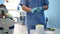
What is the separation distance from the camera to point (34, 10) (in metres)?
0.85

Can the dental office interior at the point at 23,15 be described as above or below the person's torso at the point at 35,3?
below

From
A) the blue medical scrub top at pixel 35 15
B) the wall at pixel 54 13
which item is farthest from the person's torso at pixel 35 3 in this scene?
the wall at pixel 54 13

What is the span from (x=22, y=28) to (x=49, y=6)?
1.09 ft

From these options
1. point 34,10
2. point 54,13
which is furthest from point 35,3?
point 54,13

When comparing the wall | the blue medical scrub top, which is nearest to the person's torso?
the blue medical scrub top

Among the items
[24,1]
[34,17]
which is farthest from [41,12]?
[24,1]

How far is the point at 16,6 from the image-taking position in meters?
1.01

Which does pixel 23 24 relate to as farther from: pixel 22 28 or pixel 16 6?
pixel 16 6

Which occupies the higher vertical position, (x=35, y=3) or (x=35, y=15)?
(x=35, y=3)

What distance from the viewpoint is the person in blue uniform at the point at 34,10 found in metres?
0.87

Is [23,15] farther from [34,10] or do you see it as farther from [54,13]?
[54,13]

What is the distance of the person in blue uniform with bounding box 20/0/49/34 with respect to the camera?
0.87m

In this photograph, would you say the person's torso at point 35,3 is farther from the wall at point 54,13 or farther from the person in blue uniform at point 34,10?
the wall at point 54,13

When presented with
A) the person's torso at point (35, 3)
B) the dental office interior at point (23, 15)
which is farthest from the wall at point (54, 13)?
the person's torso at point (35, 3)
